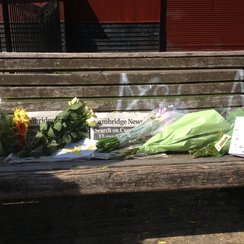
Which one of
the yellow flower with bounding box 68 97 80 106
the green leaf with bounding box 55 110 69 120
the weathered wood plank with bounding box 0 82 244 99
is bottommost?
the green leaf with bounding box 55 110 69 120

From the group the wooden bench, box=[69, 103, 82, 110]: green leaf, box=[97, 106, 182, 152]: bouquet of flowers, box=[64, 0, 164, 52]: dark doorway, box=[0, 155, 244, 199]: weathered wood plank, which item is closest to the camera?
box=[0, 155, 244, 199]: weathered wood plank

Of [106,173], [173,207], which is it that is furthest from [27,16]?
[106,173]

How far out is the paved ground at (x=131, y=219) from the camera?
3.30 m

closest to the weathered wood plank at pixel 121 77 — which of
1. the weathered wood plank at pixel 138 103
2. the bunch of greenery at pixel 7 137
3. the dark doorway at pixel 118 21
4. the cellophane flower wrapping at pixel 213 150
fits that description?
the weathered wood plank at pixel 138 103

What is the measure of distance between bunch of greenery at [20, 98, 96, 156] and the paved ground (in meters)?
0.64

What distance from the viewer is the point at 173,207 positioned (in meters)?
3.79

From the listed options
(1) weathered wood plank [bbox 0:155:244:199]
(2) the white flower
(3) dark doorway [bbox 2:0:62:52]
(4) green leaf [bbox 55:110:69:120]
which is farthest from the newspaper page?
(3) dark doorway [bbox 2:0:62:52]

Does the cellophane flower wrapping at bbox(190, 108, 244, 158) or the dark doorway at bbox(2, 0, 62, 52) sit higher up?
the dark doorway at bbox(2, 0, 62, 52)

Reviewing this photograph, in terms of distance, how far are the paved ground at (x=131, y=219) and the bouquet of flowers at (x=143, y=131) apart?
646 millimetres

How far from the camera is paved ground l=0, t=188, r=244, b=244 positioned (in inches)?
130

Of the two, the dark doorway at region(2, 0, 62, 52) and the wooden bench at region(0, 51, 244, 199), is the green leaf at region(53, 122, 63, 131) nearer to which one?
the wooden bench at region(0, 51, 244, 199)

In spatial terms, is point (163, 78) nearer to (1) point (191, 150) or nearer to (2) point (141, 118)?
(2) point (141, 118)

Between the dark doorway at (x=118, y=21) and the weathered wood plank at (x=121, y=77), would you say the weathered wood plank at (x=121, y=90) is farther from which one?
the dark doorway at (x=118, y=21)

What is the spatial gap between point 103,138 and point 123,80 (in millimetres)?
521
